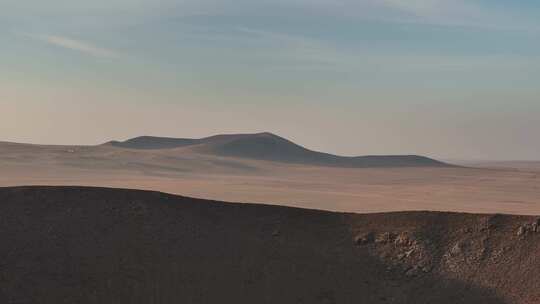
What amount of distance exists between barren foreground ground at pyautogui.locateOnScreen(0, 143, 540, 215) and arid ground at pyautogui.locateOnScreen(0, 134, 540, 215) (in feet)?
0.32

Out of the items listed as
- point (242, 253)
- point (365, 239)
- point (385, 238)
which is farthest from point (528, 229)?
point (242, 253)

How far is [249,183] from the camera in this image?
89562 mm

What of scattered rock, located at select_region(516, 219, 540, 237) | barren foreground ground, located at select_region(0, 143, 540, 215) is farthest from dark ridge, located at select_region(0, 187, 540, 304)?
Answer: barren foreground ground, located at select_region(0, 143, 540, 215)

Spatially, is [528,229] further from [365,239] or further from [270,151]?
[270,151]

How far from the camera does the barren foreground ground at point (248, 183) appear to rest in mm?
64750

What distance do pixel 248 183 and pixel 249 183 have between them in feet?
0.62

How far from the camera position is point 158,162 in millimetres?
123438

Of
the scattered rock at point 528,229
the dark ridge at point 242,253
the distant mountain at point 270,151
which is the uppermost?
the distant mountain at point 270,151

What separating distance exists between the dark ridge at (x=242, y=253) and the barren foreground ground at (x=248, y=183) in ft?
102

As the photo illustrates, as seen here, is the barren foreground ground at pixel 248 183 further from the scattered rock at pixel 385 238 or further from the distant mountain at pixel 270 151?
the scattered rock at pixel 385 238

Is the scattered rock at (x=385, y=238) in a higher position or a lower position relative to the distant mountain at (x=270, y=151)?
lower

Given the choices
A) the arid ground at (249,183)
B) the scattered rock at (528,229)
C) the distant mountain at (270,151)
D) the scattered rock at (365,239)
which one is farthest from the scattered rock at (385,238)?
the distant mountain at (270,151)

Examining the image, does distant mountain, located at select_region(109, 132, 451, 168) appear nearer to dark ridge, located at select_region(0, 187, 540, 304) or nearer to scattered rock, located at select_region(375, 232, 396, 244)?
dark ridge, located at select_region(0, 187, 540, 304)

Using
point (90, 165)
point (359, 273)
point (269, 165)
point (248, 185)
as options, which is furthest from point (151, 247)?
point (269, 165)
